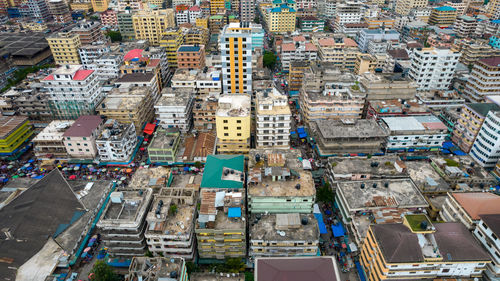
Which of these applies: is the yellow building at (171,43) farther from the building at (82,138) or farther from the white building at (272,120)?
the white building at (272,120)

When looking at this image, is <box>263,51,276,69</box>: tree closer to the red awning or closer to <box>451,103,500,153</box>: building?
the red awning

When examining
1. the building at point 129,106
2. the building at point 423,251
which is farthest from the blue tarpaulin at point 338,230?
the building at point 129,106

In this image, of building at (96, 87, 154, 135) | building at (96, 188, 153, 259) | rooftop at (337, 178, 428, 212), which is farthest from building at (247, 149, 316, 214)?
building at (96, 87, 154, 135)

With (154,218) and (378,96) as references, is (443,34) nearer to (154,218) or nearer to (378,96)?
(378,96)

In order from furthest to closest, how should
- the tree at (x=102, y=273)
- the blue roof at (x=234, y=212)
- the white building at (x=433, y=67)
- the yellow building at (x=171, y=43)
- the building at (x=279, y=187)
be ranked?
the yellow building at (x=171, y=43) < the white building at (x=433, y=67) < the building at (x=279, y=187) < the blue roof at (x=234, y=212) < the tree at (x=102, y=273)

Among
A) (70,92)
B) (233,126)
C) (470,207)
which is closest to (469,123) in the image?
(470,207)
